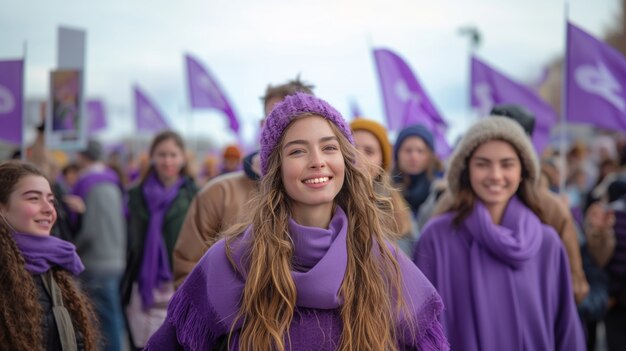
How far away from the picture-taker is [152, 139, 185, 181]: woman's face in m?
5.59

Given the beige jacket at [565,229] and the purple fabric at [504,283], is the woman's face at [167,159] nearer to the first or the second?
the beige jacket at [565,229]

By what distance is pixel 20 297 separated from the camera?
273 centimetres

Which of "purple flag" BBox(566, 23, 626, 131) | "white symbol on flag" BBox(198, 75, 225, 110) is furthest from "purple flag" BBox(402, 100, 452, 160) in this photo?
"white symbol on flag" BBox(198, 75, 225, 110)

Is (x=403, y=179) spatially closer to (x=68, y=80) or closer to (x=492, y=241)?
(x=492, y=241)

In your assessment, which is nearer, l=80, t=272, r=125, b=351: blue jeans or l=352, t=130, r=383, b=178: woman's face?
l=352, t=130, r=383, b=178: woman's face

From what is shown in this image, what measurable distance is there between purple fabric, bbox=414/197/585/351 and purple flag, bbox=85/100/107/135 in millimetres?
18174

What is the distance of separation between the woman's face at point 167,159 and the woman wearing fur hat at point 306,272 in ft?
10.5

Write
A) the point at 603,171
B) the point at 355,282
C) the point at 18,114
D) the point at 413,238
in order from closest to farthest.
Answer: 1. the point at 355,282
2. the point at 413,238
3. the point at 18,114
4. the point at 603,171

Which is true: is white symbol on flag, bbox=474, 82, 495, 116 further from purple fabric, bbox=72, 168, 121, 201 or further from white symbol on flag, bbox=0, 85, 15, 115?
white symbol on flag, bbox=0, 85, 15, 115

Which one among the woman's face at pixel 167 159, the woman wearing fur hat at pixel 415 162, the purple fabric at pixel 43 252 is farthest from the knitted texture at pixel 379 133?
the purple fabric at pixel 43 252

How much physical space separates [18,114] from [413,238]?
328 cm

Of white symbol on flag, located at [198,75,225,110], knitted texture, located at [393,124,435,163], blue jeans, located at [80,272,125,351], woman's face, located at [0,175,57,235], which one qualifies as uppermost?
white symbol on flag, located at [198,75,225,110]

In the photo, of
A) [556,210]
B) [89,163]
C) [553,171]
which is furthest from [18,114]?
[553,171]

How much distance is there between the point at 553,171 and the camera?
23.8 ft
